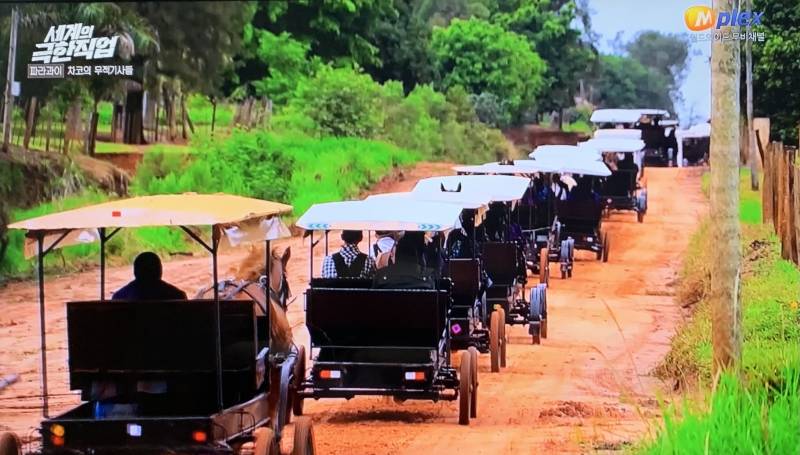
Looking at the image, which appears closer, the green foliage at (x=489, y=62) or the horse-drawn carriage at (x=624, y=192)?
the green foliage at (x=489, y=62)

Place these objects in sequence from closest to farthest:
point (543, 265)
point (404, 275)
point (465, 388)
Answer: point (465, 388)
point (404, 275)
point (543, 265)

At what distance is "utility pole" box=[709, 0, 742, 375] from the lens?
10.4m

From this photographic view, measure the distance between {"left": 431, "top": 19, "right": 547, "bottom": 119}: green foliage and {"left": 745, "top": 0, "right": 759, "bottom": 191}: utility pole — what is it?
316 centimetres

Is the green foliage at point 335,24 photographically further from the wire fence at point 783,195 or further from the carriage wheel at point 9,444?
the carriage wheel at point 9,444

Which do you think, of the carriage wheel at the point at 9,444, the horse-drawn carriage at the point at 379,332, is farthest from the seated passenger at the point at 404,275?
the carriage wheel at the point at 9,444

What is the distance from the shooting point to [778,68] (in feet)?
47.7

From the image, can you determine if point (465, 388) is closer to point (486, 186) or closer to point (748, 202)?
point (486, 186)

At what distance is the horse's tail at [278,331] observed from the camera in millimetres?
9828

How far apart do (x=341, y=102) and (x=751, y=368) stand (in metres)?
8.32

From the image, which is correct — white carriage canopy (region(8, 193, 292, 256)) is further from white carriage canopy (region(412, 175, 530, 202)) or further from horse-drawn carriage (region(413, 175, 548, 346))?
horse-drawn carriage (region(413, 175, 548, 346))

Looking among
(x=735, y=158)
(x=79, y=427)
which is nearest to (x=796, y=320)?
(x=735, y=158)

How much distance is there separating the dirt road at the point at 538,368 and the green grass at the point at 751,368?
1.84 ft

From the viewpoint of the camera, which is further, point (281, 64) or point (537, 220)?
point (537, 220)

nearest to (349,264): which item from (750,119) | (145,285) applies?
(145,285)
